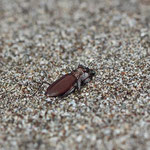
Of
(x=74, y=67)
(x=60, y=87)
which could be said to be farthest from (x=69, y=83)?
(x=74, y=67)

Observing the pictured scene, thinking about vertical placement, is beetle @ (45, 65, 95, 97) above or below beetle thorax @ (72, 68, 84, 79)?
below

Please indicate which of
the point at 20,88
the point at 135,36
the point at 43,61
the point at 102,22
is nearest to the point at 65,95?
the point at 20,88

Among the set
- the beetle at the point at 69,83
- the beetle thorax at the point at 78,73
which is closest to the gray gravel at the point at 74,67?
the beetle at the point at 69,83

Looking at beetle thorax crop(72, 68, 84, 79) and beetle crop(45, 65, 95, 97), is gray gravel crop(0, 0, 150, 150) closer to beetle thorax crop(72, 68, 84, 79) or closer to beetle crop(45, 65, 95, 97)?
beetle crop(45, 65, 95, 97)

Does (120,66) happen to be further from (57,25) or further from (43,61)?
(57,25)

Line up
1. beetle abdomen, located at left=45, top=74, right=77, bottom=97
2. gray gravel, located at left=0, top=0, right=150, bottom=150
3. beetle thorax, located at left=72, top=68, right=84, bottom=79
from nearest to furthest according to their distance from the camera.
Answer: gray gravel, located at left=0, top=0, right=150, bottom=150, beetle abdomen, located at left=45, top=74, right=77, bottom=97, beetle thorax, located at left=72, top=68, right=84, bottom=79

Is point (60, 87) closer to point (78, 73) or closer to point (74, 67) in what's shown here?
point (78, 73)

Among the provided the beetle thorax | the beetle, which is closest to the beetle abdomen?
the beetle
